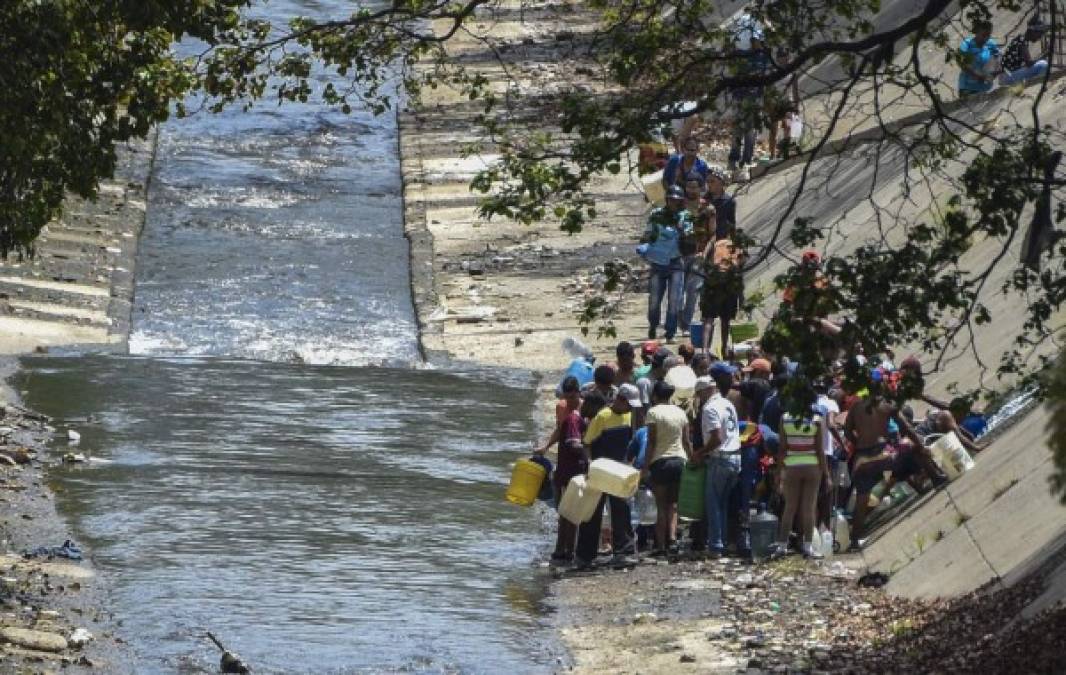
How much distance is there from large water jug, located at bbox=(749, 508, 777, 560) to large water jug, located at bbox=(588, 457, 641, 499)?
0.92 m

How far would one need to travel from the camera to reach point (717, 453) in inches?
652

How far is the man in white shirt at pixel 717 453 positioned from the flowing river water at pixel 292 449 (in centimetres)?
143

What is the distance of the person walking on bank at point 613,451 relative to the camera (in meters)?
16.9

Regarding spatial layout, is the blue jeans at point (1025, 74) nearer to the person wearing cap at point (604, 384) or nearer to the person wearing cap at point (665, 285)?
the person wearing cap at point (665, 285)

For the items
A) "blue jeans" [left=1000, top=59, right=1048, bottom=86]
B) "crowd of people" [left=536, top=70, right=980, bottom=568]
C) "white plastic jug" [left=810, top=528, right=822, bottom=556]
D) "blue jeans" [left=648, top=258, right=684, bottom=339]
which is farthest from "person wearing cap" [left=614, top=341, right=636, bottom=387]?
"blue jeans" [left=1000, top=59, right=1048, bottom=86]

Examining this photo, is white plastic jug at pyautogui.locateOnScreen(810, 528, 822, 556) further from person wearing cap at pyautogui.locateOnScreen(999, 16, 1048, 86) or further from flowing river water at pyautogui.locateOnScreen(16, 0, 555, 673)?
person wearing cap at pyautogui.locateOnScreen(999, 16, 1048, 86)

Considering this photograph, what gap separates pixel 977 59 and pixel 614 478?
6697 mm

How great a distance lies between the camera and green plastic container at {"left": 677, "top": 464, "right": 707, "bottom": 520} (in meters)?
16.7

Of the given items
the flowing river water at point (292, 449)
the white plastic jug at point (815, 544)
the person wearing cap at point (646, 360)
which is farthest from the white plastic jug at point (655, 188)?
the white plastic jug at point (815, 544)

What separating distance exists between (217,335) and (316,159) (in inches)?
351

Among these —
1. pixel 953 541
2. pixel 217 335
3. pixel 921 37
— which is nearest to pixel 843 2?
pixel 921 37

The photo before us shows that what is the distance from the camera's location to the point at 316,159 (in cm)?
3369

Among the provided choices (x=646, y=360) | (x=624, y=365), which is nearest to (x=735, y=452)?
(x=624, y=365)

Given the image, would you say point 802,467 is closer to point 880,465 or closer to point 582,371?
point 880,465
